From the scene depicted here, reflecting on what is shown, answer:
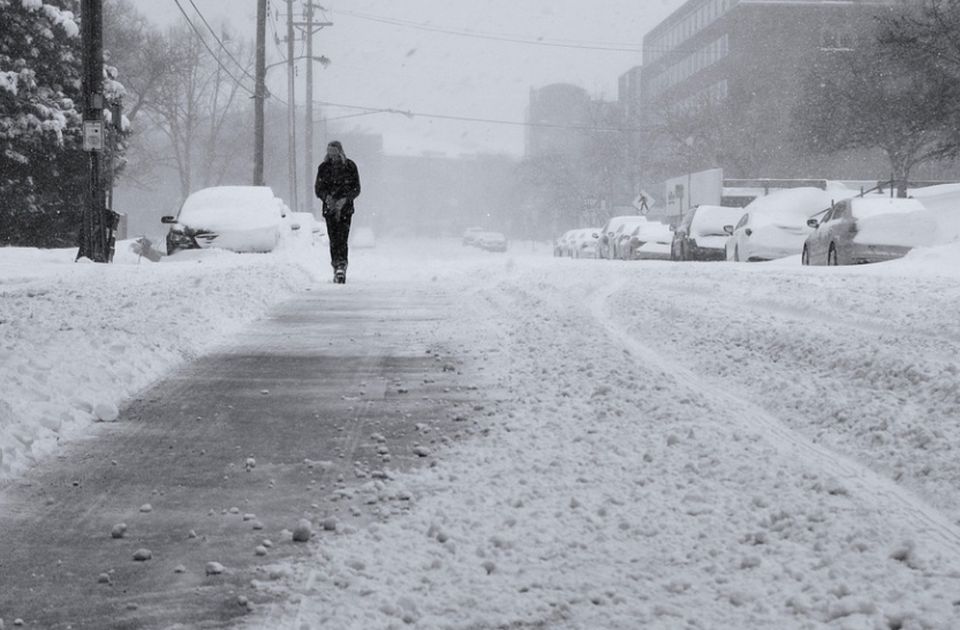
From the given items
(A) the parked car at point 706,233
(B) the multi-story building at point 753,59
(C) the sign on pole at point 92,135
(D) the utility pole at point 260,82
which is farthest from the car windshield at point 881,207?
(B) the multi-story building at point 753,59

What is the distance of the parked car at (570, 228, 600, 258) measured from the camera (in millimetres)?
41562

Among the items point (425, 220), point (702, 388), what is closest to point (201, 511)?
point (702, 388)

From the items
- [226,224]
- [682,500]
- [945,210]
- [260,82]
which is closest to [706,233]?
[945,210]

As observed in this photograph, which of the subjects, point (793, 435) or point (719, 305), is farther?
point (719, 305)

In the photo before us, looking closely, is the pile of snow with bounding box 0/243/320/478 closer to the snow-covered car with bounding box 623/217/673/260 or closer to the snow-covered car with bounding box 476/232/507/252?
the snow-covered car with bounding box 623/217/673/260

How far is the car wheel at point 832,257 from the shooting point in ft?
64.7

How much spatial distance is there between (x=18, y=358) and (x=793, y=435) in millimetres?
3985

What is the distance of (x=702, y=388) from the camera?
6387mm

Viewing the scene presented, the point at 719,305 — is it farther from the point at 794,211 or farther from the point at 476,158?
the point at 476,158

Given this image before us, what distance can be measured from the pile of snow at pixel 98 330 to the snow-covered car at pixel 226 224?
4.86 meters

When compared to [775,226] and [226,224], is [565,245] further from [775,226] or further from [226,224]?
[226,224]

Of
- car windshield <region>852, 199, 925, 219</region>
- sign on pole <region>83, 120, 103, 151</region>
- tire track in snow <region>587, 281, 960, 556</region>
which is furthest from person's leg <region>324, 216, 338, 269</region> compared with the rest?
car windshield <region>852, 199, 925, 219</region>

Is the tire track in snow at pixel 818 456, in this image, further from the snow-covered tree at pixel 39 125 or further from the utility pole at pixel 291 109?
the utility pole at pixel 291 109

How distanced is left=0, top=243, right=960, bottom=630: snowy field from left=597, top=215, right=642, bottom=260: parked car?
24836mm
